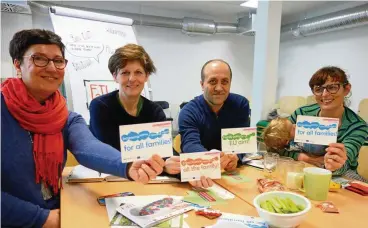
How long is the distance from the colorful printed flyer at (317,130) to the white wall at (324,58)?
3.76 metres

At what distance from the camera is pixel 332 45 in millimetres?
Result: 5277

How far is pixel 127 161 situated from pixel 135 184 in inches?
11.6

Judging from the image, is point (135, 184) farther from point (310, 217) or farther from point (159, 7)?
point (159, 7)

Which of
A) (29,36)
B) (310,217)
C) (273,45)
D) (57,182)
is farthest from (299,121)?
(273,45)

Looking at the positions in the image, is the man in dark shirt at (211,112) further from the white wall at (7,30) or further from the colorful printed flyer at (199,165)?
the white wall at (7,30)

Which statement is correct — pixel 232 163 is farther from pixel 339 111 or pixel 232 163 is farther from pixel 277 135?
pixel 339 111

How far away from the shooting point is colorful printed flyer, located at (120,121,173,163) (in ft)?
3.89

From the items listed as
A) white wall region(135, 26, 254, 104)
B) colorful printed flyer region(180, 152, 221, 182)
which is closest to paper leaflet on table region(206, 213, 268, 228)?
colorful printed flyer region(180, 152, 221, 182)

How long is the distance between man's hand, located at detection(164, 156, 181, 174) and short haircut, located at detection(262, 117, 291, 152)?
77 cm

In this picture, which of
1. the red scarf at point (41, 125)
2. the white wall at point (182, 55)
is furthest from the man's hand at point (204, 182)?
the white wall at point (182, 55)

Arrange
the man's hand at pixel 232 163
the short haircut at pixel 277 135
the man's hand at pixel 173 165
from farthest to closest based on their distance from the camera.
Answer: the short haircut at pixel 277 135
the man's hand at pixel 232 163
the man's hand at pixel 173 165

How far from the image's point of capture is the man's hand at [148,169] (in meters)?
1.20

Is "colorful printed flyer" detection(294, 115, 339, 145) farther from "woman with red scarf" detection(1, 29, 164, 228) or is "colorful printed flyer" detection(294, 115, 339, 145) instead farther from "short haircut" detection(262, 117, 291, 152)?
"woman with red scarf" detection(1, 29, 164, 228)

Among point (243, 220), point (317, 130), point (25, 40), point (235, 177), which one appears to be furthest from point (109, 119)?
point (317, 130)
